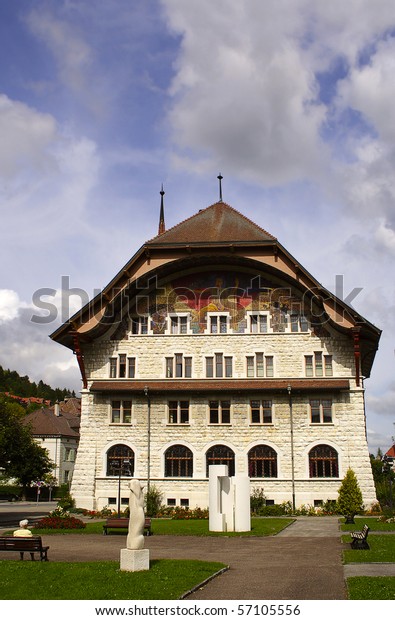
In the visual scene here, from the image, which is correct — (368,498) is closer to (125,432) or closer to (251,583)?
(125,432)

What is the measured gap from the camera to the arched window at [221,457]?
3469 centimetres

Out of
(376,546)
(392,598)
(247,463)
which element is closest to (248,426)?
(247,463)

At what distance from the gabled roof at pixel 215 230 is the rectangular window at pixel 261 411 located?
29.0ft

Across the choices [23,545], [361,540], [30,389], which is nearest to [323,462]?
[361,540]

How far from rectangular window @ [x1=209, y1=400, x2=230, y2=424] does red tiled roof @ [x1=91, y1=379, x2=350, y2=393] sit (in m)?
1.15

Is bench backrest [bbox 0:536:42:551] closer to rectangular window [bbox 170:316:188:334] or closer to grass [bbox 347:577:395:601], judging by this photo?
grass [bbox 347:577:395:601]

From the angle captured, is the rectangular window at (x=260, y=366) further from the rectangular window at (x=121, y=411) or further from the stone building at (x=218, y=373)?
the rectangular window at (x=121, y=411)

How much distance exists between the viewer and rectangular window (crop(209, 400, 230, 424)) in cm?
3528

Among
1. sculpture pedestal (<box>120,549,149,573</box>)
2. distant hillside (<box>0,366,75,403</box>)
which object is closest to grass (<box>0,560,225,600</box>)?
sculpture pedestal (<box>120,549,149,573</box>)

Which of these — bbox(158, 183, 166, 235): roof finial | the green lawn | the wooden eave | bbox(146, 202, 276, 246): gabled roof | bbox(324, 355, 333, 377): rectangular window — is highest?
bbox(158, 183, 166, 235): roof finial

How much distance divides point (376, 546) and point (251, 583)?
732 cm

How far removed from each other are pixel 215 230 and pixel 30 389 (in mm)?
154549

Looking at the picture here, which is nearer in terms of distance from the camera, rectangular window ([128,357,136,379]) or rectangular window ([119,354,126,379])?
rectangular window ([128,357,136,379])

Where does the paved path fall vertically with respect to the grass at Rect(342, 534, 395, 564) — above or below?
below
